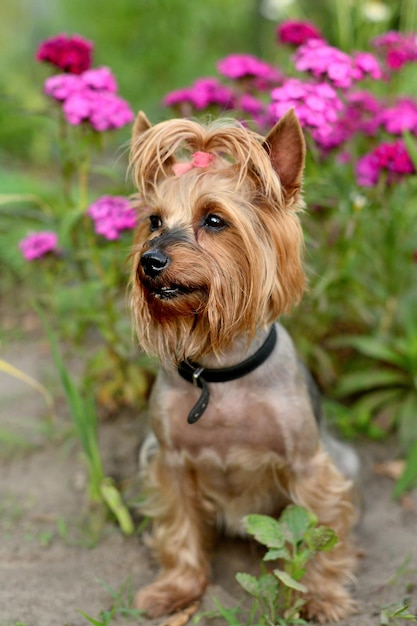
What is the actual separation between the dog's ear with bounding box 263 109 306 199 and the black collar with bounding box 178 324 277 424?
0.57 metres

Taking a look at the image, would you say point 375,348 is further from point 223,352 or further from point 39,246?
point 39,246

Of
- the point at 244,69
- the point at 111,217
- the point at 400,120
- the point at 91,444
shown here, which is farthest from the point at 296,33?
the point at 91,444

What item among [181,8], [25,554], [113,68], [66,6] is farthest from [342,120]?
[66,6]

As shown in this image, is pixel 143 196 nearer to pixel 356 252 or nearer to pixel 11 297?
pixel 356 252

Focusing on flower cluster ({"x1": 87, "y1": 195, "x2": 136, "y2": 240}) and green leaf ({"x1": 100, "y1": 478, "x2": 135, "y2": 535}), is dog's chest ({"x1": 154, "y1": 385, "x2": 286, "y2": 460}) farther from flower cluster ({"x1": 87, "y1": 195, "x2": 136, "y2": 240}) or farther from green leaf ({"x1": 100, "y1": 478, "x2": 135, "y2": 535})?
flower cluster ({"x1": 87, "y1": 195, "x2": 136, "y2": 240})

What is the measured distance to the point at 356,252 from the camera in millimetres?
3627

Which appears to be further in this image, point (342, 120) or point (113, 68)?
point (113, 68)

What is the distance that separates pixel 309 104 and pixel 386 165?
1.67 feet

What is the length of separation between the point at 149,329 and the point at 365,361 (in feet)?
6.04

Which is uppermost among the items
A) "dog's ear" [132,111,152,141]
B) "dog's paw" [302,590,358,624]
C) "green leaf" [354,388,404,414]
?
"dog's ear" [132,111,152,141]

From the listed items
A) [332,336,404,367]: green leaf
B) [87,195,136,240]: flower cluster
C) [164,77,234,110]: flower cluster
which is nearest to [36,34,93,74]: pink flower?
[164,77,234,110]: flower cluster

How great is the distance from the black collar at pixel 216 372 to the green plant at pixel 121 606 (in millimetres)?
780

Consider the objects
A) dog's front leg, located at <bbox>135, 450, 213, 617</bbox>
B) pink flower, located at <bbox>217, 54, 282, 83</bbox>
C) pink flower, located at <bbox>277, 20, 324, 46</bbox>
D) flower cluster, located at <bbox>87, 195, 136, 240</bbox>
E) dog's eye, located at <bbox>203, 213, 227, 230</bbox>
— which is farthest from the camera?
pink flower, located at <bbox>217, 54, 282, 83</bbox>

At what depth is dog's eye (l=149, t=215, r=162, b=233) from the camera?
2436 millimetres
